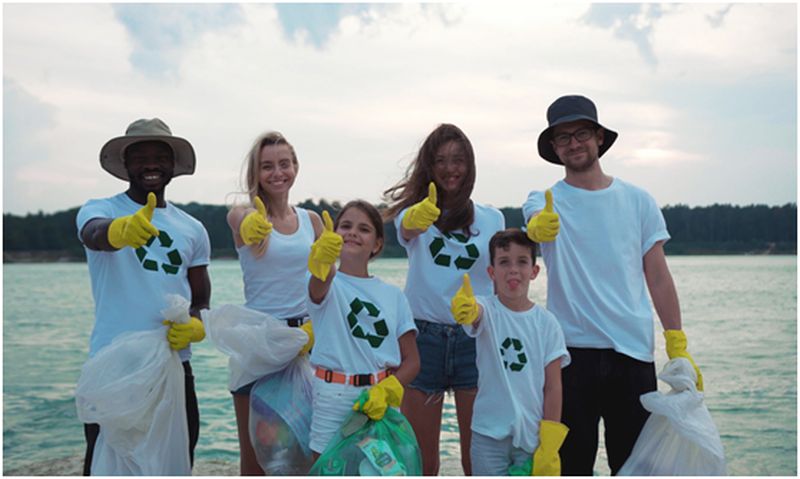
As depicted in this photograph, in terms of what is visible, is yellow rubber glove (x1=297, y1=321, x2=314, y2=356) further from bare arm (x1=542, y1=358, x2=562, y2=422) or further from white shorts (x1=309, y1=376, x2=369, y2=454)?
bare arm (x1=542, y1=358, x2=562, y2=422)

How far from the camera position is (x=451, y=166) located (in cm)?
335

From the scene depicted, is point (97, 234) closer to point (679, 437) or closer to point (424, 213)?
point (424, 213)

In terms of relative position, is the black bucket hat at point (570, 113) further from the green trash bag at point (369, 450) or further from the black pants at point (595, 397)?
the green trash bag at point (369, 450)

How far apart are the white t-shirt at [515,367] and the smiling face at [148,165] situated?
1.50 metres

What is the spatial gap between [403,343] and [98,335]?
132 centimetres

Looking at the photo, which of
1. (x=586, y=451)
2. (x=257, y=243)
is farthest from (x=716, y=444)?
(x=257, y=243)

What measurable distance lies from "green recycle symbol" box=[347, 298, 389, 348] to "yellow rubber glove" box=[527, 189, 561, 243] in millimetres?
711

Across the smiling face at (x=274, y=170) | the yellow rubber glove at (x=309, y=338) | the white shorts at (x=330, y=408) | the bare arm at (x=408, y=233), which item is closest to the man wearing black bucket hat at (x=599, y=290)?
the bare arm at (x=408, y=233)

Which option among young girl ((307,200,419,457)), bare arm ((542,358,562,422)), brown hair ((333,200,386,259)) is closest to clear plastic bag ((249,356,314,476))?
young girl ((307,200,419,457))

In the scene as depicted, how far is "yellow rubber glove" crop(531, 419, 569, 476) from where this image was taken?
2.73 m

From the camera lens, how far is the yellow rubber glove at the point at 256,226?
3.04 m

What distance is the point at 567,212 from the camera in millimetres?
3031

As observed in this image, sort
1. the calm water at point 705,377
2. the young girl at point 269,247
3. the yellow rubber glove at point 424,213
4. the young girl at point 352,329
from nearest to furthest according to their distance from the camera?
the young girl at point 352,329
the yellow rubber glove at point 424,213
the young girl at point 269,247
the calm water at point 705,377

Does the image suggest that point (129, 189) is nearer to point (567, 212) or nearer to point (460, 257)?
point (460, 257)
